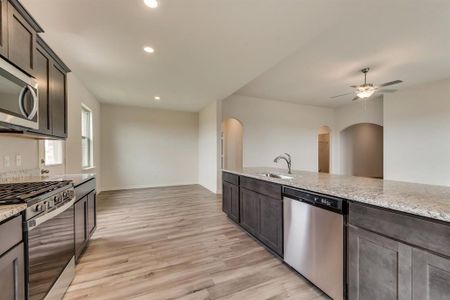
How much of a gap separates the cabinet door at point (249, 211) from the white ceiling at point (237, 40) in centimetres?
206

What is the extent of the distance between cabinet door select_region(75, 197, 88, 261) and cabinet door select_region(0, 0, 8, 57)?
1397mm

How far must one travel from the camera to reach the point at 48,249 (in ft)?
4.45

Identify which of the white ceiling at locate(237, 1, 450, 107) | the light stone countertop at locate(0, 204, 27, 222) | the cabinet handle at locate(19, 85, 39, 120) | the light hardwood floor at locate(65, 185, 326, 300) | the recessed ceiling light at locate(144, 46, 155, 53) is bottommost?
the light hardwood floor at locate(65, 185, 326, 300)

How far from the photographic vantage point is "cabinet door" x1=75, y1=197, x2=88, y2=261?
1.96 metres

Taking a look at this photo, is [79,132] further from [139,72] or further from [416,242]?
[416,242]

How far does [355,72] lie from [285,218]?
3.92 meters

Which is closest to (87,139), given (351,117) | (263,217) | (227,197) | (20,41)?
(20,41)

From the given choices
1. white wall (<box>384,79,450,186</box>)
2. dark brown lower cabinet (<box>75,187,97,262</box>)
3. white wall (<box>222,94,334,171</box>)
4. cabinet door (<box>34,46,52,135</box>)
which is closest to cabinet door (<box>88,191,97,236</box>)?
dark brown lower cabinet (<box>75,187,97,262</box>)

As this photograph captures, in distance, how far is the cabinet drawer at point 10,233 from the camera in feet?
3.03

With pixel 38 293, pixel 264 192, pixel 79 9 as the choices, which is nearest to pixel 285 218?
pixel 264 192

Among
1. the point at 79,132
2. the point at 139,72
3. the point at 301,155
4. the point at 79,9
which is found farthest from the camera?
the point at 301,155

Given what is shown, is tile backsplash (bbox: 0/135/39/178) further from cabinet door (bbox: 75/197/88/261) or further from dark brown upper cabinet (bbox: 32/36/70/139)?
cabinet door (bbox: 75/197/88/261)

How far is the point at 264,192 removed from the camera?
2385 millimetres

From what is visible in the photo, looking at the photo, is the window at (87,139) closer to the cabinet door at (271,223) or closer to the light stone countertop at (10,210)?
the light stone countertop at (10,210)
